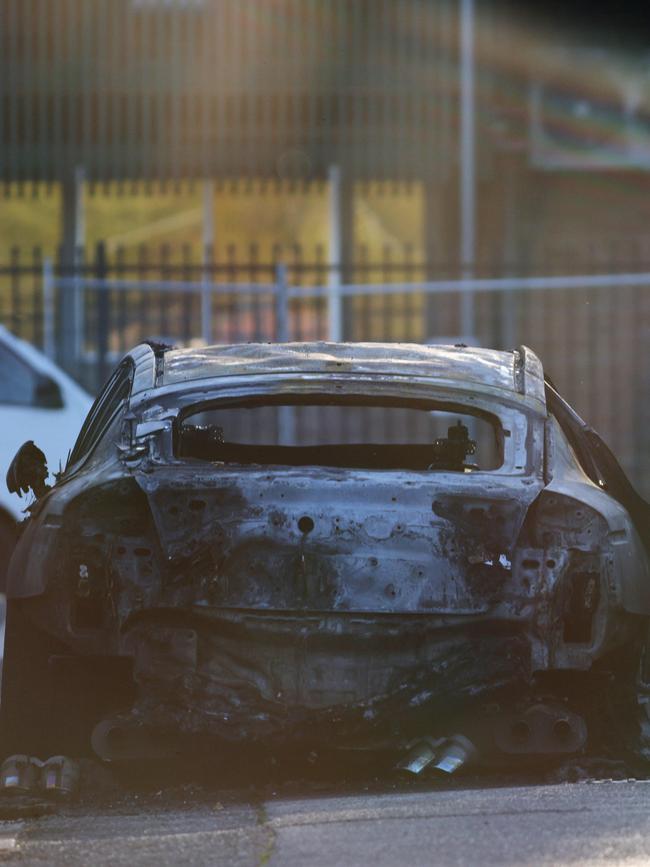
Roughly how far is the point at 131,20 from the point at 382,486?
55.8 feet

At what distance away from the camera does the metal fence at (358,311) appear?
611 inches

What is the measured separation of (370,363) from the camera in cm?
662

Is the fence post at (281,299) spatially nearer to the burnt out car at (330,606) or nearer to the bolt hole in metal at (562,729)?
the burnt out car at (330,606)

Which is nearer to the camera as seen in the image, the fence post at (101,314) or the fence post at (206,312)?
the fence post at (101,314)

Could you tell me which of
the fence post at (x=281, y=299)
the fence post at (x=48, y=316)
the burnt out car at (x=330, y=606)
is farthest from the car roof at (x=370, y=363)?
the fence post at (x=48, y=316)

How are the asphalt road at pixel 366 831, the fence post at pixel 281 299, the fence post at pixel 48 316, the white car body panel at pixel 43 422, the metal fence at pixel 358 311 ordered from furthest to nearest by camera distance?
the fence post at pixel 48 316, the metal fence at pixel 358 311, the fence post at pixel 281 299, the white car body panel at pixel 43 422, the asphalt road at pixel 366 831

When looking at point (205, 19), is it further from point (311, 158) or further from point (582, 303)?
point (582, 303)

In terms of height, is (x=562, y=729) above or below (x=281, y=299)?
below

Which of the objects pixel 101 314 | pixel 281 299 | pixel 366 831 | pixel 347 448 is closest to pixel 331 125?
pixel 281 299

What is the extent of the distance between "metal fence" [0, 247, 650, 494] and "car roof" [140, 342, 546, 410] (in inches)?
314

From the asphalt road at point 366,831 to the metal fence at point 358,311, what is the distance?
30.9 feet

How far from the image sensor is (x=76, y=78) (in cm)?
2203

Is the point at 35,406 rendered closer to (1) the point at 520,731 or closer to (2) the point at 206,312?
(1) the point at 520,731

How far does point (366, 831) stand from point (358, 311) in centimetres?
1588
